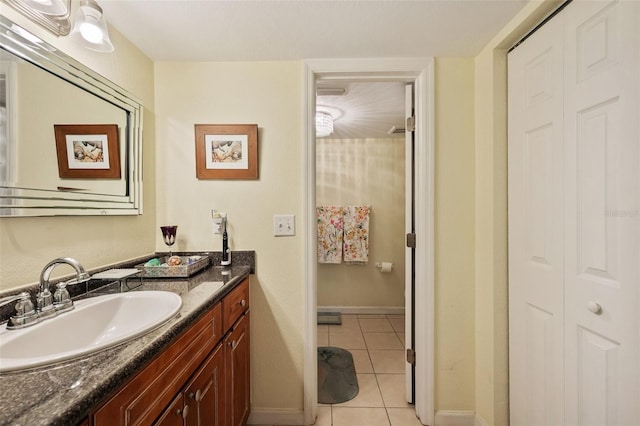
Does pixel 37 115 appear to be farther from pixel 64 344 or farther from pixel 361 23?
pixel 361 23

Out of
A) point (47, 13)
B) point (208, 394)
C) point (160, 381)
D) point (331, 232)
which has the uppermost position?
point (47, 13)

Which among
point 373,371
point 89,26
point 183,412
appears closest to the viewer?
point 183,412

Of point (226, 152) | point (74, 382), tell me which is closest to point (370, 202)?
point (226, 152)

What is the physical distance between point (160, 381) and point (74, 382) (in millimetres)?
252

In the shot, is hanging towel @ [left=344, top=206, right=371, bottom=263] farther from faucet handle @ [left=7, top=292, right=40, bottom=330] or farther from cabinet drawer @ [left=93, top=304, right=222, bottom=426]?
faucet handle @ [left=7, top=292, right=40, bottom=330]

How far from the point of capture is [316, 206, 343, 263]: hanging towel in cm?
315

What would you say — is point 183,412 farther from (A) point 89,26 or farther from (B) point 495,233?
(B) point 495,233

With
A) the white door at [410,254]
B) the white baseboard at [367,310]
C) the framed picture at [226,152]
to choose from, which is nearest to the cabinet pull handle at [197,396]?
the framed picture at [226,152]

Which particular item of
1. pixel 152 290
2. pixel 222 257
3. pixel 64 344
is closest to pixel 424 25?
pixel 222 257

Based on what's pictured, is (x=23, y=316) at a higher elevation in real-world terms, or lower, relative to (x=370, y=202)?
lower

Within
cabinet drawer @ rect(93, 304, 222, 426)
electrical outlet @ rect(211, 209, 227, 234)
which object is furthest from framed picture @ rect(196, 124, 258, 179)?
cabinet drawer @ rect(93, 304, 222, 426)

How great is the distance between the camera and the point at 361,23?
126 cm

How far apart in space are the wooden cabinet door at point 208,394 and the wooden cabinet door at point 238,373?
0.06m

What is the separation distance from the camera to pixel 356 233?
3.15 meters
